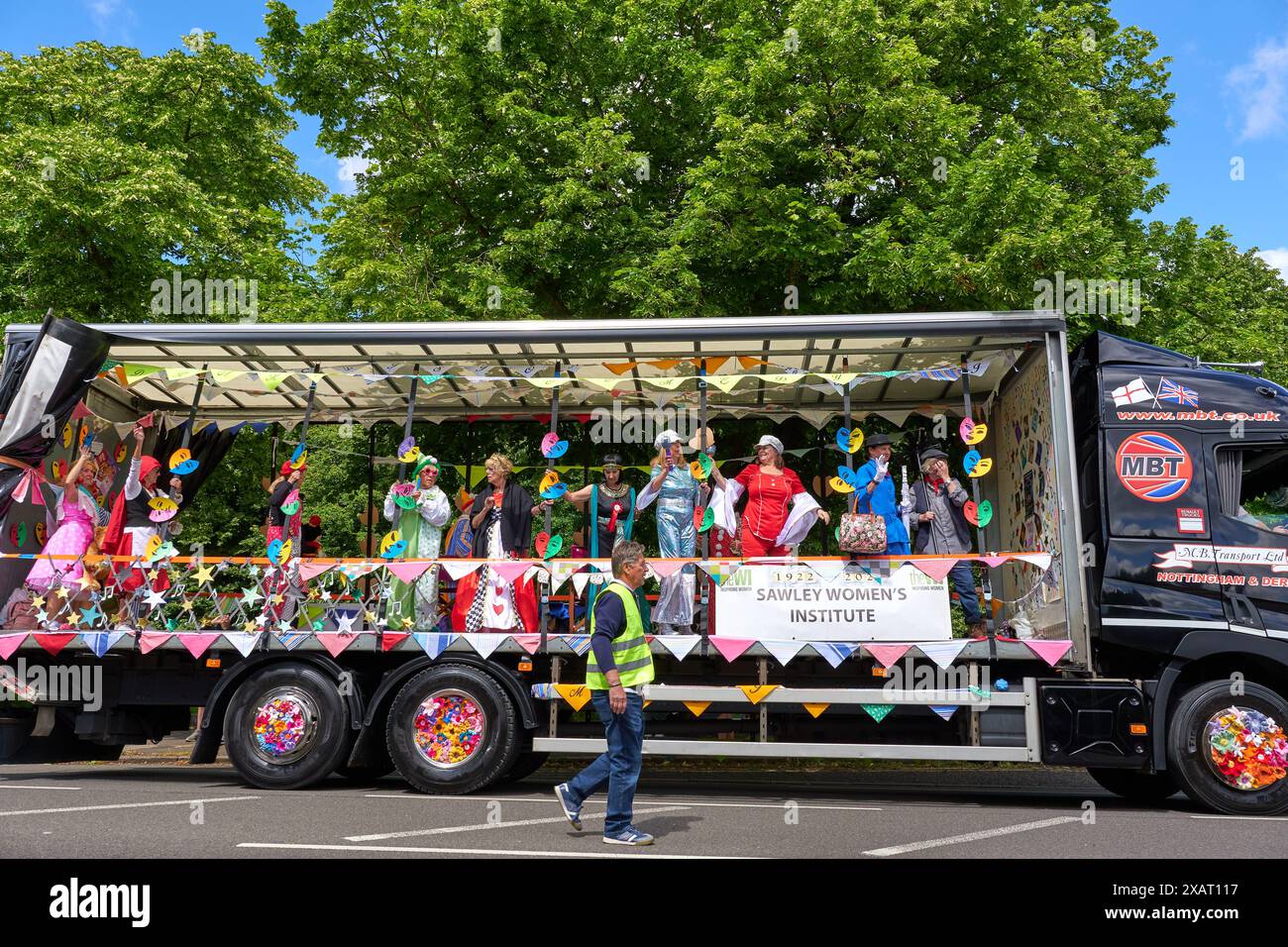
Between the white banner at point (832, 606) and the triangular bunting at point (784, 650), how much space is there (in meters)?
0.08

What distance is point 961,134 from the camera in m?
12.6

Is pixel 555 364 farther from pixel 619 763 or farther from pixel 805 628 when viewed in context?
pixel 619 763

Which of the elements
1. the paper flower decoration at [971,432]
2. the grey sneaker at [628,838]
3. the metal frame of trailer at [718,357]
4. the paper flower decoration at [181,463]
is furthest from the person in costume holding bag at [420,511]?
the paper flower decoration at [971,432]

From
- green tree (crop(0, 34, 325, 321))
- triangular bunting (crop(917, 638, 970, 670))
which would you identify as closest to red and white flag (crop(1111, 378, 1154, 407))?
triangular bunting (crop(917, 638, 970, 670))

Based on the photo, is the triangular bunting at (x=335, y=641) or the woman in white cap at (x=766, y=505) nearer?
the triangular bunting at (x=335, y=641)

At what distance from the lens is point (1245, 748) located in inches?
287

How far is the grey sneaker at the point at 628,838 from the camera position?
579cm

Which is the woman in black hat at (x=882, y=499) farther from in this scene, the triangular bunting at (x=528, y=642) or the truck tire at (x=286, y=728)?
the truck tire at (x=286, y=728)

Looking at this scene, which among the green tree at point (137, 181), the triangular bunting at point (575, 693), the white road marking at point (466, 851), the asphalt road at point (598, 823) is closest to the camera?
the white road marking at point (466, 851)

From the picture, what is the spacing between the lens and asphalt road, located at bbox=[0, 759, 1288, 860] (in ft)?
18.9

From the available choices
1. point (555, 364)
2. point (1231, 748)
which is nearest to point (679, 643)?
point (555, 364)

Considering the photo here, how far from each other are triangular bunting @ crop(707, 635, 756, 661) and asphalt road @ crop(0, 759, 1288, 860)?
1092 millimetres

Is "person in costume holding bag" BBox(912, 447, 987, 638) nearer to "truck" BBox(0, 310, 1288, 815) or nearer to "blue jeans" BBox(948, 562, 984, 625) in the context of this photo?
"blue jeans" BBox(948, 562, 984, 625)

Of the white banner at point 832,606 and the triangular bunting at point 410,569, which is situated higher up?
the triangular bunting at point 410,569
